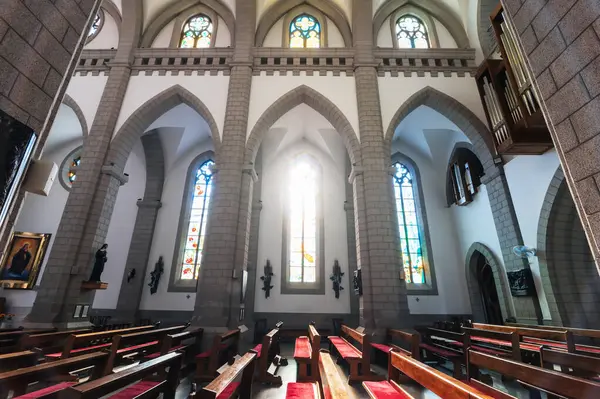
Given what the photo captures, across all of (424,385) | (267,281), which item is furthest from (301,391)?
(267,281)

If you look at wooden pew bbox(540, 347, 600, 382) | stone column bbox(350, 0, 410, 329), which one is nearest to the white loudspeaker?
wooden pew bbox(540, 347, 600, 382)

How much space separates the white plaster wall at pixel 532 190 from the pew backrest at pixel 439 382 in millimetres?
5308

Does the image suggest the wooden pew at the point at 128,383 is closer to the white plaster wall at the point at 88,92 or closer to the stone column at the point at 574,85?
the stone column at the point at 574,85

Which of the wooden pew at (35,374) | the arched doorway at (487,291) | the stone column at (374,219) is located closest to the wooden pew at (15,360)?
the wooden pew at (35,374)

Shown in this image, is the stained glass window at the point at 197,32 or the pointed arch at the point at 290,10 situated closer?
the pointed arch at the point at 290,10

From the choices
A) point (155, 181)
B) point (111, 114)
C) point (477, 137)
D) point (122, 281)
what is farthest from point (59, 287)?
point (477, 137)

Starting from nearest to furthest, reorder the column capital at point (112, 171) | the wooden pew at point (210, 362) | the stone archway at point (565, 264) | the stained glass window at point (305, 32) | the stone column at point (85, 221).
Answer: the wooden pew at point (210, 362), the stone archway at point (565, 264), the stone column at point (85, 221), the column capital at point (112, 171), the stained glass window at point (305, 32)

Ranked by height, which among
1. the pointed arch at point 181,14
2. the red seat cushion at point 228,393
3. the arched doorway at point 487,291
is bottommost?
the red seat cushion at point 228,393

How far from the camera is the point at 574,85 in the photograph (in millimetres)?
1609

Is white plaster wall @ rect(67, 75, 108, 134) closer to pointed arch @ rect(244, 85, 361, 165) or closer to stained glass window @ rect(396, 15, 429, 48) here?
pointed arch @ rect(244, 85, 361, 165)

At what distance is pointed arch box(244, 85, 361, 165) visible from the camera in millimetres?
6879

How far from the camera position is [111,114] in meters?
7.08

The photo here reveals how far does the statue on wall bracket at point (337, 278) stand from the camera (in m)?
8.66

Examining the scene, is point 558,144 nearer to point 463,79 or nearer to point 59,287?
point 463,79
